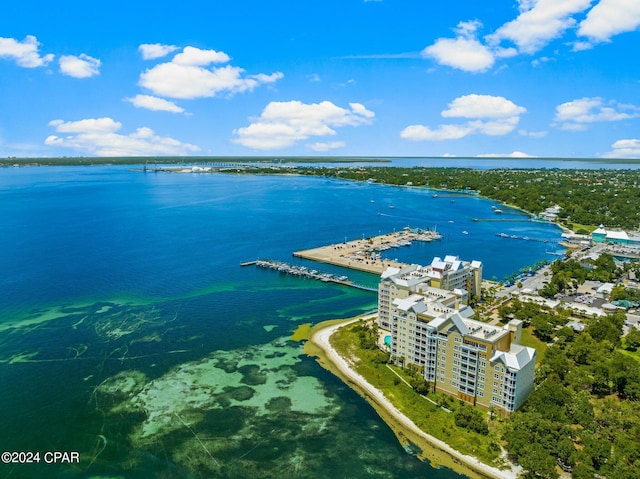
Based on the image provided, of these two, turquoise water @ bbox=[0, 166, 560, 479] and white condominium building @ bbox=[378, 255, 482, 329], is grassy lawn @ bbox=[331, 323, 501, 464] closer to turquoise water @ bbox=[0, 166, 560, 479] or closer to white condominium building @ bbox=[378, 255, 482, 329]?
turquoise water @ bbox=[0, 166, 560, 479]

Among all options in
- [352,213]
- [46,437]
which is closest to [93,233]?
[352,213]

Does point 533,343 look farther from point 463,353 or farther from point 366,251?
point 366,251

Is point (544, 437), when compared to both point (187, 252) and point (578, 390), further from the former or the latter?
point (187, 252)

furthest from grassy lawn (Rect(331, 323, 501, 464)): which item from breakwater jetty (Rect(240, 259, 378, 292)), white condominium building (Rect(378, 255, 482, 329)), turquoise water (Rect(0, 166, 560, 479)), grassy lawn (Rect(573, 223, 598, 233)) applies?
grassy lawn (Rect(573, 223, 598, 233))

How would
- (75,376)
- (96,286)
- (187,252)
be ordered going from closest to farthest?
(75,376), (96,286), (187,252)

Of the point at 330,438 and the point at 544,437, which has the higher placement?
the point at 544,437

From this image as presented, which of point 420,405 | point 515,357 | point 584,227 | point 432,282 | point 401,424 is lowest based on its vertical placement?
point 401,424

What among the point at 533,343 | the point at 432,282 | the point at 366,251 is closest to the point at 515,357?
the point at 533,343
